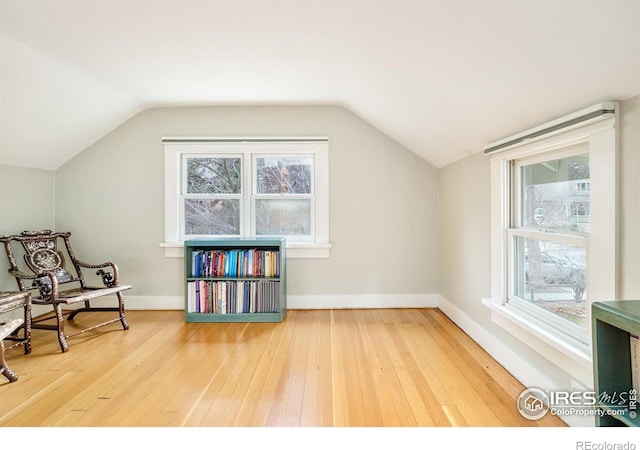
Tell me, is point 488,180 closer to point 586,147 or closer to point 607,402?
point 586,147

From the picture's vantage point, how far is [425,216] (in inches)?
151

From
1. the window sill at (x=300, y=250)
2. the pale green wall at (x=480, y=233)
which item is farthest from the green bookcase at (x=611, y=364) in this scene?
the window sill at (x=300, y=250)

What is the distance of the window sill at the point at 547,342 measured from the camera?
5.41 ft

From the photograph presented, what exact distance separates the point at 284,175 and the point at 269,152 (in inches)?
12.0

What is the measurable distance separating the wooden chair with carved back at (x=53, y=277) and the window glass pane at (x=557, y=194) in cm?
349

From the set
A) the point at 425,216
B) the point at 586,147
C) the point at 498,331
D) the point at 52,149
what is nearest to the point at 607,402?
the point at 586,147

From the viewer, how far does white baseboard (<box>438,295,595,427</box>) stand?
5.67ft

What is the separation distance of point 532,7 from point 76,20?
7.89 ft

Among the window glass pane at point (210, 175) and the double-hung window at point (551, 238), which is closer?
the double-hung window at point (551, 238)

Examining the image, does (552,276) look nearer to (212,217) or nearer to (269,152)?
(269,152)

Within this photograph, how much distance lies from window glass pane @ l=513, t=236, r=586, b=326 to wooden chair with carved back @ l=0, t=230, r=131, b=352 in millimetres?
3393

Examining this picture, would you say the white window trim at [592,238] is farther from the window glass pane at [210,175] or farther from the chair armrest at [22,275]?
the chair armrest at [22,275]

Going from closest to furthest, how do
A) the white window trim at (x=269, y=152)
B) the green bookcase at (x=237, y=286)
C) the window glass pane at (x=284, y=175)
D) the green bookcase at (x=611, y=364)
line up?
the green bookcase at (x=611, y=364) → the green bookcase at (x=237, y=286) → the white window trim at (x=269, y=152) → the window glass pane at (x=284, y=175)

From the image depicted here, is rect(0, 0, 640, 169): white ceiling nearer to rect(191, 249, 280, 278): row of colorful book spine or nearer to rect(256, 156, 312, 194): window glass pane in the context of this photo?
rect(256, 156, 312, 194): window glass pane
